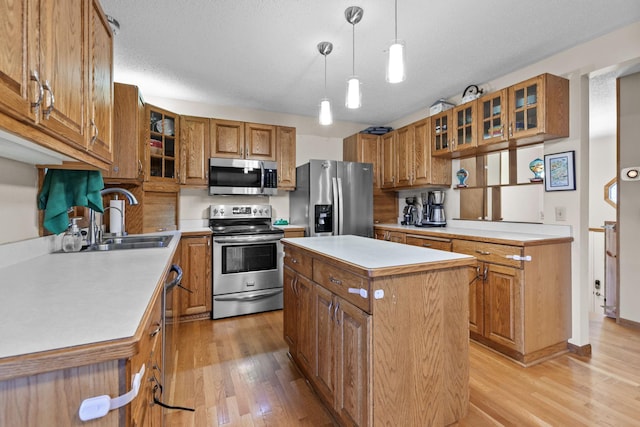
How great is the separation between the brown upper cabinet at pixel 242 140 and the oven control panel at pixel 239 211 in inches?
25.1

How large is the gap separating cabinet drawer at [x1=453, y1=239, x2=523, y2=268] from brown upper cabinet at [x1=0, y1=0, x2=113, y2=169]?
2685mm

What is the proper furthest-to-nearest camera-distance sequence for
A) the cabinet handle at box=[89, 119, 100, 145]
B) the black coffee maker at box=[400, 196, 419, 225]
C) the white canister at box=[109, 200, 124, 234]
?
the black coffee maker at box=[400, 196, 419, 225]
the white canister at box=[109, 200, 124, 234]
the cabinet handle at box=[89, 119, 100, 145]

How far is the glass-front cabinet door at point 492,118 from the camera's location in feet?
8.78

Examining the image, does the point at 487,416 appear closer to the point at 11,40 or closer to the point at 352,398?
the point at 352,398

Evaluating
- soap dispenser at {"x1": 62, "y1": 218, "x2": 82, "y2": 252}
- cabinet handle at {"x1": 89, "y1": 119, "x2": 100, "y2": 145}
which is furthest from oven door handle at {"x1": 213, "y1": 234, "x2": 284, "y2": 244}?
cabinet handle at {"x1": 89, "y1": 119, "x2": 100, "y2": 145}

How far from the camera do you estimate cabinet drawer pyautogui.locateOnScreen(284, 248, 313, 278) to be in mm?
1890

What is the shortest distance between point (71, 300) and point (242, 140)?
3.00 meters

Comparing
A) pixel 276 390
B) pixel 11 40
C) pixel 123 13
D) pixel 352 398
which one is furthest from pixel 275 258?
pixel 11 40

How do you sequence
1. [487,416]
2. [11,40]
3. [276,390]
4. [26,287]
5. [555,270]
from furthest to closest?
[555,270]
[276,390]
[487,416]
[26,287]
[11,40]

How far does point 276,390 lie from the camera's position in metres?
1.90

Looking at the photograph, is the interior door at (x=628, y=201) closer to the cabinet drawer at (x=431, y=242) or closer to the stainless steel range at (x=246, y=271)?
the cabinet drawer at (x=431, y=242)

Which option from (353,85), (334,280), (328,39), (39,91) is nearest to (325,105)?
(353,85)

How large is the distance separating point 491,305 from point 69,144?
285 centimetres

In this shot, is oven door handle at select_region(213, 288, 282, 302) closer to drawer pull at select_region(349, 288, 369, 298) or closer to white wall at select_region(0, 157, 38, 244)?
white wall at select_region(0, 157, 38, 244)
